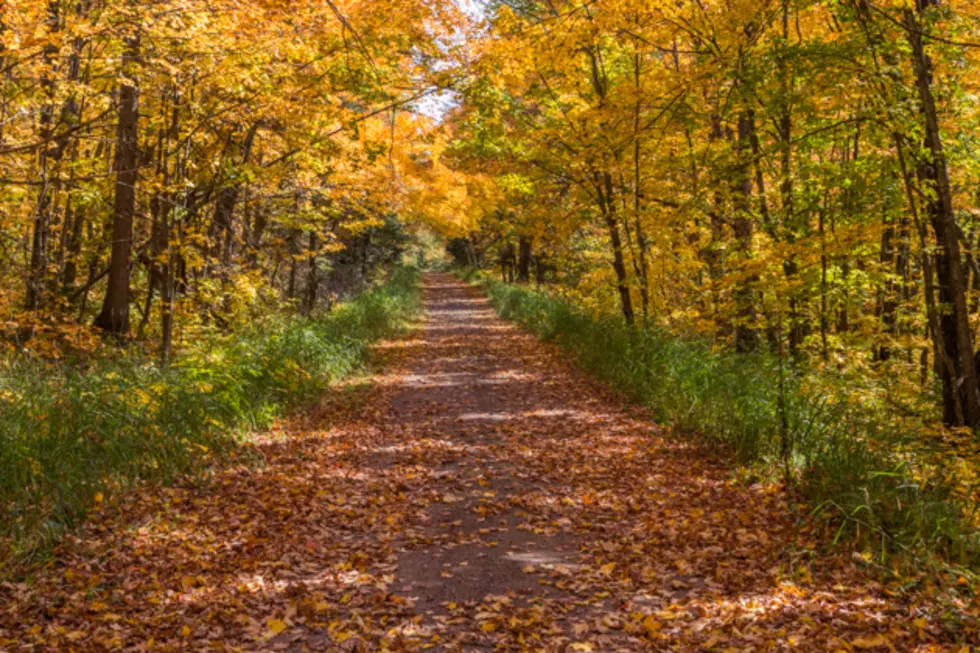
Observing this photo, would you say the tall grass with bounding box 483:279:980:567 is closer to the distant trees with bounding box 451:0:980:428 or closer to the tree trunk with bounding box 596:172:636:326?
the distant trees with bounding box 451:0:980:428

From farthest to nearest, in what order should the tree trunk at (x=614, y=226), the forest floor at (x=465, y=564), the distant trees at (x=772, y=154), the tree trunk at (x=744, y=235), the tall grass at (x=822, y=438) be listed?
1. the tree trunk at (x=614, y=226)
2. the tree trunk at (x=744, y=235)
3. the distant trees at (x=772, y=154)
4. the tall grass at (x=822, y=438)
5. the forest floor at (x=465, y=564)

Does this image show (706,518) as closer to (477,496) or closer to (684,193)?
(477,496)

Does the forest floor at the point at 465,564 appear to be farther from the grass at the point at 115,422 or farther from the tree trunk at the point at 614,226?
the tree trunk at the point at 614,226

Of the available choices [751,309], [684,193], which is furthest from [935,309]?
[684,193]

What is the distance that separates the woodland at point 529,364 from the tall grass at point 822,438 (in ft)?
0.16

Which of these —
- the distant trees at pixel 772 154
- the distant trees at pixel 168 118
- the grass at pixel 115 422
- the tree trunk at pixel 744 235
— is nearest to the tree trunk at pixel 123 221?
the distant trees at pixel 168 118

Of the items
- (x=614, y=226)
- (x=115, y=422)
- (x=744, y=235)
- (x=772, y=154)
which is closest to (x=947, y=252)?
(x=772, y=154)

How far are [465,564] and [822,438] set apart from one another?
3460mm

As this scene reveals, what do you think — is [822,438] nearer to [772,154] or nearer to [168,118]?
[772,154]

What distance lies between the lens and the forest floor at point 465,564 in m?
4.17

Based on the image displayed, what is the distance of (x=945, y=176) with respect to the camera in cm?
679

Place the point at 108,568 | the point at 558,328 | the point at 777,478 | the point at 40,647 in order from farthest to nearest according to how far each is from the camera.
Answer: the point at 558,328, the point at 777,478, the point at 108,568, the point at 40,647

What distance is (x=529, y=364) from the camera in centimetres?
1465

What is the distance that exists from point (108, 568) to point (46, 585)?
1.39 feet
